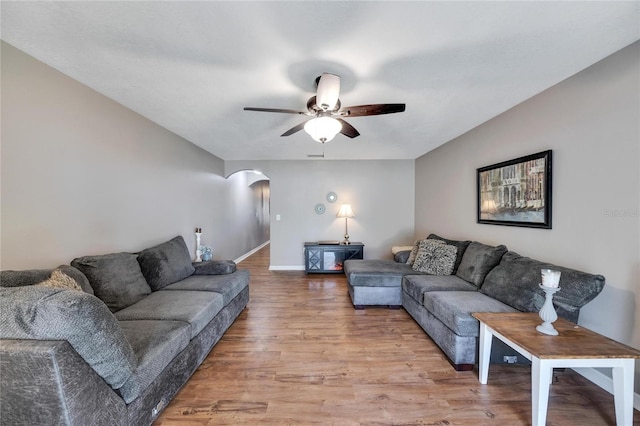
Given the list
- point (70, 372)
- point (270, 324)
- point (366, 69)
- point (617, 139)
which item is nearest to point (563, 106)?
point (617, 139)

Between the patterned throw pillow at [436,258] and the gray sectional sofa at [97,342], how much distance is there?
8.55 ft

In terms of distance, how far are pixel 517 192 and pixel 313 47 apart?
257 cm

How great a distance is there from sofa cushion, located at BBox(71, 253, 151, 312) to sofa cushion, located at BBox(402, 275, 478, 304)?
2.83 meters

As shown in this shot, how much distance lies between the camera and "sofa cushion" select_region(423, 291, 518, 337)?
79.6 inches

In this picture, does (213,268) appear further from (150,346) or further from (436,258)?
(436,258)

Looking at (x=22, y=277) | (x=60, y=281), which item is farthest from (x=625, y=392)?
(x=22, y=277)

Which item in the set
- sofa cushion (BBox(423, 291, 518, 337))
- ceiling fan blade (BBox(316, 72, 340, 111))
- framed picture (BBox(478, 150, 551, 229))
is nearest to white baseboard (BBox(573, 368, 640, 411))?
sofa cushion (BBox(423, 291, 518, 337))

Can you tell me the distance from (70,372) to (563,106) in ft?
12.4

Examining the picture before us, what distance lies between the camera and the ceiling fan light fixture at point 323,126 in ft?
6.93

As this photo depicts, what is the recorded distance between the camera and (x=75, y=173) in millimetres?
2098

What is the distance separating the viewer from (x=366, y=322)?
2.90m

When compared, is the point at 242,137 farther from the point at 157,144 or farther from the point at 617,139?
the point at 617,139

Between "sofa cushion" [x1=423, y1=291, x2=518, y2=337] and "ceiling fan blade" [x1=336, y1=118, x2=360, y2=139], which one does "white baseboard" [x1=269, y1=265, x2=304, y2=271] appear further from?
"ceiling fan blade" [x1=336, y1=118, x2=360, y2=139]

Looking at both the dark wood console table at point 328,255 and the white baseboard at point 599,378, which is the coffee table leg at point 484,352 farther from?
the dark wood console table at point 328,255
